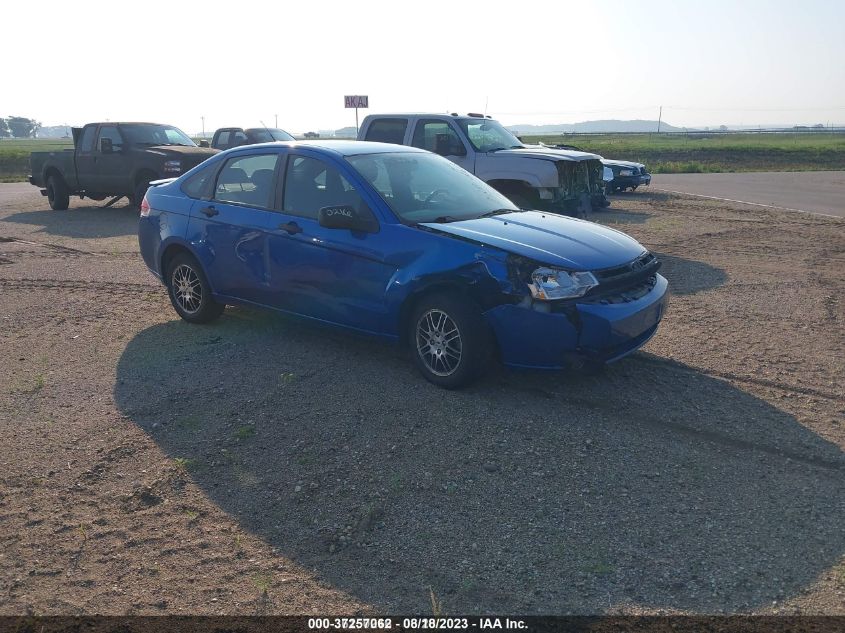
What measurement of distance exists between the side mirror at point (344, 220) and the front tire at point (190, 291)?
72.9 inches

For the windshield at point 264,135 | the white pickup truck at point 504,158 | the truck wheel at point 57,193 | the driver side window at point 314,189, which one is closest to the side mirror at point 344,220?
the driver side window at point 314,189

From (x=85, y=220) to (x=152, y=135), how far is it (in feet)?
7.67

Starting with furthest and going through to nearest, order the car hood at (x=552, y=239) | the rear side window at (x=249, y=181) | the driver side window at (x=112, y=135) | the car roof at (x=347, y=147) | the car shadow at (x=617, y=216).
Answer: the driver side window at (x=112, y=135), the car shadow at (x=617, y=216), the rear side window at (x=249, y=181), the car roof at (x=347, y=147), the car hood at (x=552, y=239)

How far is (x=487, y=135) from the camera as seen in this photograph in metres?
12.1

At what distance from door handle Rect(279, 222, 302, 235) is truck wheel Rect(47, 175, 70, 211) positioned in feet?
43.8

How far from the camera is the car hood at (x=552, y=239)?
5.09m

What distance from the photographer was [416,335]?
17.7ft

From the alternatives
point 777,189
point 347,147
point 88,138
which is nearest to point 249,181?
point 347,147

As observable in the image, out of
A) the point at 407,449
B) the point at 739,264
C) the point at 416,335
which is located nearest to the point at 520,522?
the point at 407,449

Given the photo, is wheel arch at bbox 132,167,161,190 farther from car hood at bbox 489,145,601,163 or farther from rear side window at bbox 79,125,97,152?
car hood at bbox 489,145,601,163

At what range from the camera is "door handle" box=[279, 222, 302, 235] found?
19.7 ft

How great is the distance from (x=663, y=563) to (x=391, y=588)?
4.04 feet

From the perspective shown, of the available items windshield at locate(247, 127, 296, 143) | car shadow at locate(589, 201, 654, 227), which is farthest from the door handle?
windshield at locate(247, 127, 296, 143)

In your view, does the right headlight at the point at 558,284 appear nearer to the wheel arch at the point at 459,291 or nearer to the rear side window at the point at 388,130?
the wheel arch at the point at 459,291
